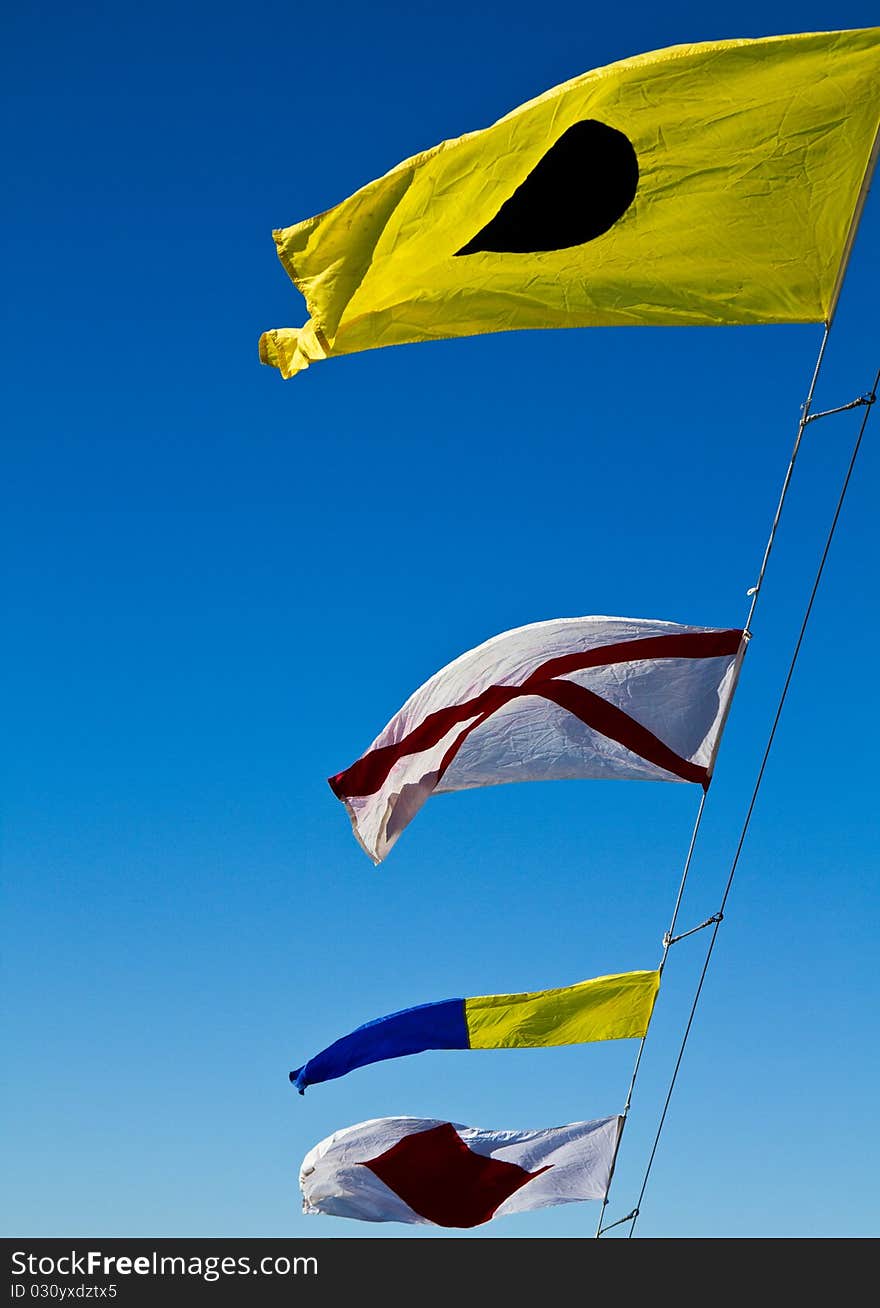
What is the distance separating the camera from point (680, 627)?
15.1 metres

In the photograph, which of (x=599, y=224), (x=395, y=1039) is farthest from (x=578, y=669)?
(x=395, y=1039)

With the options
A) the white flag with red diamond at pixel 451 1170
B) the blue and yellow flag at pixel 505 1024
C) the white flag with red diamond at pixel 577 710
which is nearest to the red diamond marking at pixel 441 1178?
the white flag with red diamond at pixel 451 1170

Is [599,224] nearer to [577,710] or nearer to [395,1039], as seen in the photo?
[577,710]

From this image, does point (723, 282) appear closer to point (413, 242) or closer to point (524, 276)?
point (524, 276)

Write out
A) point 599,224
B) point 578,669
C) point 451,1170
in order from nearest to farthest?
point 599,224 < point 578,669 < point 451,1170

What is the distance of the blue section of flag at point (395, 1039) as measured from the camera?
18.8 meters

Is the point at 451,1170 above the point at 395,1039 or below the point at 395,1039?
below

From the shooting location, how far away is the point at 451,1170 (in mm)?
20266

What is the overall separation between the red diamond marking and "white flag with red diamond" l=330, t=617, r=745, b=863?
22.6ft

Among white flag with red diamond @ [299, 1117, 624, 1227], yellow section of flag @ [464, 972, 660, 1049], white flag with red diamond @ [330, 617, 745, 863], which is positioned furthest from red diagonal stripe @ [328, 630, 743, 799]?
white flag with red diamond @ [299, 1117, 624, 1227]

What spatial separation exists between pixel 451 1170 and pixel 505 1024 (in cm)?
315

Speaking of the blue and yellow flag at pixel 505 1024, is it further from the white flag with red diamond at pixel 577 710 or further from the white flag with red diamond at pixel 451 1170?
the white flag with red diamond at pixel 577 710

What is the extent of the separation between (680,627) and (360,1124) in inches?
385

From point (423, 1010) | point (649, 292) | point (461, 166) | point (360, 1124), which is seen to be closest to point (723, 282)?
point (649, 292)
